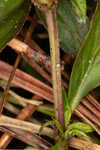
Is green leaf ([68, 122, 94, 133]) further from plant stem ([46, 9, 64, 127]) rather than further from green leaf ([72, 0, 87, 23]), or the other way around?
green leaf ([72, 0, 87, 23])

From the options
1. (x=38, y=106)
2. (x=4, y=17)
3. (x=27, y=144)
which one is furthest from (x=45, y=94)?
(x=4, y=17)

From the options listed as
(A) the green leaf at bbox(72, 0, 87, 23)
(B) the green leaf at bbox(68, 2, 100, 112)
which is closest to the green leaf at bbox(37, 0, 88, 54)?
(B) the green leaf at bbox(68, 2, 100, 112)

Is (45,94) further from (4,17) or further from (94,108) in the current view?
(4,17)

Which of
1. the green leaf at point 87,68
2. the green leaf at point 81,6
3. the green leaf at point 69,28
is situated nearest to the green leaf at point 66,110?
the green leaf at point 87,68

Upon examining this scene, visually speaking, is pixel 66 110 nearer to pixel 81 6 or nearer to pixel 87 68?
pixel 87 68

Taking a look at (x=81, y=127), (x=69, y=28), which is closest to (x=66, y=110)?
(x=81, y=127)

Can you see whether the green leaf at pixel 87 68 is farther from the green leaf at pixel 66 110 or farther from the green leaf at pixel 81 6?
the green leaf at pixel 81 6
